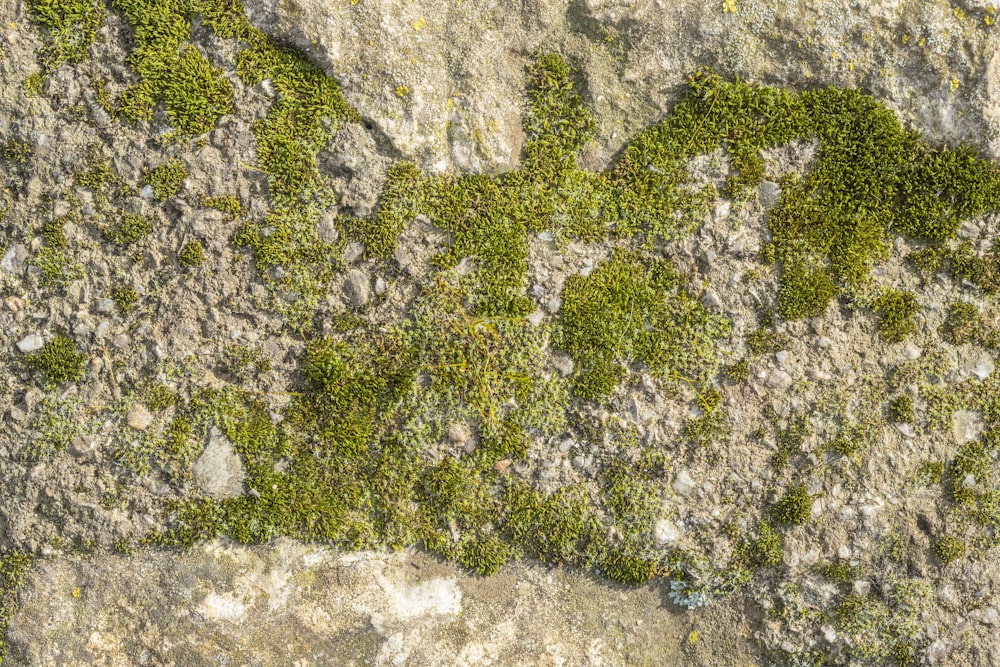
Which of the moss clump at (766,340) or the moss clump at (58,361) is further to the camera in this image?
the moss clump at (766,340)

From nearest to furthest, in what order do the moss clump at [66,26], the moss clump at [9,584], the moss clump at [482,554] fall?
the moss clump at [66,26], the moss clump at [9,584], the moss clump at [482,554]

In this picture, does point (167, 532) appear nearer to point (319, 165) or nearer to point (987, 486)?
point (319, 165)

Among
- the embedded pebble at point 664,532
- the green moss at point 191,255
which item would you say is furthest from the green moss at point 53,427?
the embedded pebble at point 664,532

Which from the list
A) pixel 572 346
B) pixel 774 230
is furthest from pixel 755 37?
pixel 572 346

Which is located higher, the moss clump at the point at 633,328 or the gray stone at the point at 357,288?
the moss clump at the point at 633,328

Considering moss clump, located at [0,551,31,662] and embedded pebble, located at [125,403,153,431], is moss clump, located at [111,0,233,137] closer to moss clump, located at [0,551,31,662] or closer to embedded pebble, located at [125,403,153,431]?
embedded pebble, located at [125,403,153,431]

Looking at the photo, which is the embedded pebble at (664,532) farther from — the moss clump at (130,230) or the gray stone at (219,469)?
the moss clump at (130,230)

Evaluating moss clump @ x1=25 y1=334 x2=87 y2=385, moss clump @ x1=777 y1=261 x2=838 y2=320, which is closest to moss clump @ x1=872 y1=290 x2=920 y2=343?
moss clump @ x1=777 y1=261 x2=838 y2=320
